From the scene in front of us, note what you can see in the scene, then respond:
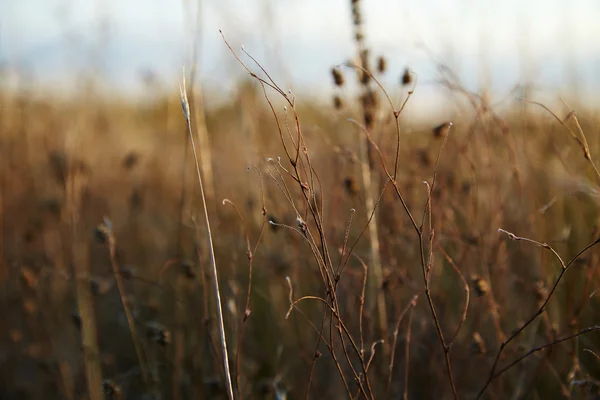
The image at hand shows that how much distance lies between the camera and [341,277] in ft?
5.20

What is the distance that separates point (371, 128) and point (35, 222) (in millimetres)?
1373

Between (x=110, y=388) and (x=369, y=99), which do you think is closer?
(x=110, y=388)

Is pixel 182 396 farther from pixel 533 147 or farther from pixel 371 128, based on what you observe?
pixel 533 147

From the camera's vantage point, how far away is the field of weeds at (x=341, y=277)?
1.45 metres

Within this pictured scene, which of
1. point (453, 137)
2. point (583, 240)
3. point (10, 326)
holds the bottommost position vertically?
point (10, 326)

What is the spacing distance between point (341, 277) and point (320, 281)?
0.45ft

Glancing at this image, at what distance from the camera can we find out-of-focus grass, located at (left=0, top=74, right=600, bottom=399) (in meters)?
1.60

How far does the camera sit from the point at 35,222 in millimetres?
2215

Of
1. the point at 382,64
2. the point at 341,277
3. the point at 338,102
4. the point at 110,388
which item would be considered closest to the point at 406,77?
the point at 382,64

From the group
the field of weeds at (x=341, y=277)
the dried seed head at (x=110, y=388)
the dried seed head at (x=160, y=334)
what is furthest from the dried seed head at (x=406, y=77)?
the dried seed head at (x=110, y=388)

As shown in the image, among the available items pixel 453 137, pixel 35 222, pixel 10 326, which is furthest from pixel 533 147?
pixel 10 326

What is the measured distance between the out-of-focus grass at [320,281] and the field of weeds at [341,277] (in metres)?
0.01

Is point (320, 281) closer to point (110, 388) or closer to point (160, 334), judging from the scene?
point (160, 334)

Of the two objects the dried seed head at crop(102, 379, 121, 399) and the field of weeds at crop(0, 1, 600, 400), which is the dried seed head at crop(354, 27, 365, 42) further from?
the dried seed head at crop(102, 379, 121, 399)
